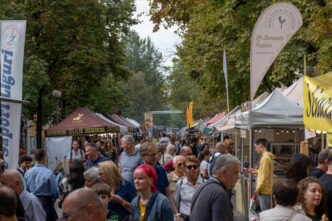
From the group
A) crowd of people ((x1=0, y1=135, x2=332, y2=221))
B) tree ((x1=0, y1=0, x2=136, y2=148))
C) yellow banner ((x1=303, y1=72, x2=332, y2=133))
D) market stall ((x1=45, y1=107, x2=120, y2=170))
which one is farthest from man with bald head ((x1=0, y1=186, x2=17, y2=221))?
tree ((x1=0, y1=0, x2=136, y2=148))

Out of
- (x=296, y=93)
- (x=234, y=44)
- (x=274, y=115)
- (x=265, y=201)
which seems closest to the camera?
(x=265, y=201)

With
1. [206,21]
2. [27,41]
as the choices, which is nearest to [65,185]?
[206,21]

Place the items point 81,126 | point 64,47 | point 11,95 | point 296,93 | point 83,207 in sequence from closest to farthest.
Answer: point 83,207, point 11,95, point 296,93, point 81,126, point 64,47

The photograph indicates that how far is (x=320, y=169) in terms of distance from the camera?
23.7 feet

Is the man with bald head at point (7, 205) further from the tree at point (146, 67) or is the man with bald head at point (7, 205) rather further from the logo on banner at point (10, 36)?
the tree at point (146, 67)

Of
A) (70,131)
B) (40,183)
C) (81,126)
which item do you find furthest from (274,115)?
(81,126)

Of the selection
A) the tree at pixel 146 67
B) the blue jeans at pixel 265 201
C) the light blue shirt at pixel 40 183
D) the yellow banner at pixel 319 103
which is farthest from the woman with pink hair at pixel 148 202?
the tree at pixel 146 67

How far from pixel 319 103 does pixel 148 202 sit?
4144 mm

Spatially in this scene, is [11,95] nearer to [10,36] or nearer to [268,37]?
[10,36]

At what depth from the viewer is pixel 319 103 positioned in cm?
865

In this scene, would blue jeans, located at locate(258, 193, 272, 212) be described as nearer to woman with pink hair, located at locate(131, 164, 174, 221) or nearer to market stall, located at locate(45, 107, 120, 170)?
woman with pink hair, located at locate(131, 164, 174, 221)

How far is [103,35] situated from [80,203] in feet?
95.8

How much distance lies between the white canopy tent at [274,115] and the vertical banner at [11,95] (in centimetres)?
521

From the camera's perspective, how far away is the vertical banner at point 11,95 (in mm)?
7285
